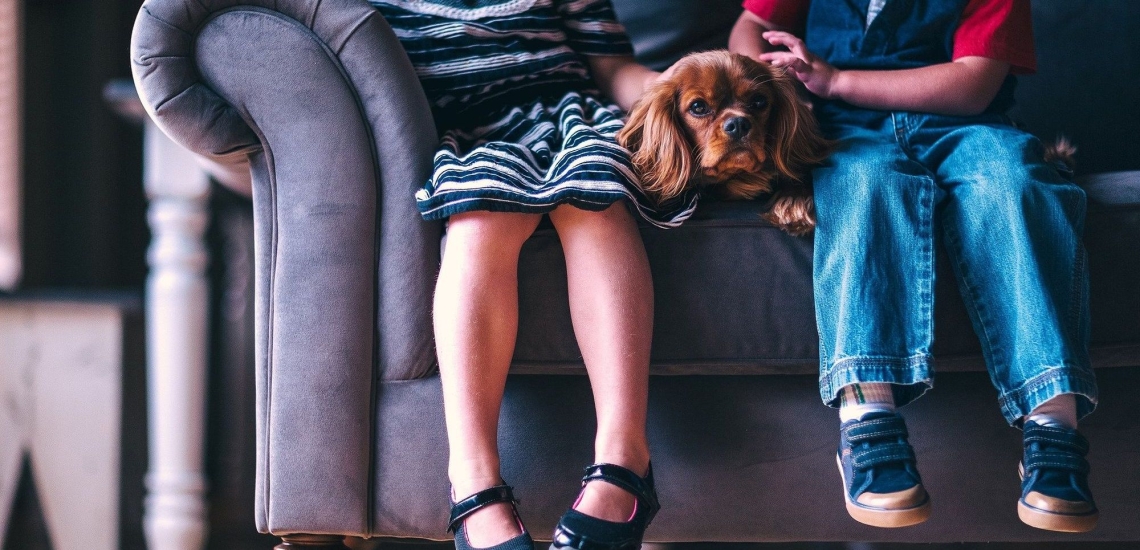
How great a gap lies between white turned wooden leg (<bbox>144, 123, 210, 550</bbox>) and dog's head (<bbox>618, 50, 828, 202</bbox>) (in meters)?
0.92

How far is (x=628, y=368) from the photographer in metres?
0.89

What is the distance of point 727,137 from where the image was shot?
98 cm

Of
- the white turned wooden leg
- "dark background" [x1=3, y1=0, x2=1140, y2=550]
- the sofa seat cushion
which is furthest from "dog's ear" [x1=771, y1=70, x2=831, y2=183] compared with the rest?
"dark background" [x1=3, y1=0, x2=1140, y2=550]

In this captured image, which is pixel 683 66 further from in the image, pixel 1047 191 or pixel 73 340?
pixel 73 340

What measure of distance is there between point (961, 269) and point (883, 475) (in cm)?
26

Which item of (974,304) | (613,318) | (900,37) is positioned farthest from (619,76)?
(974,304)

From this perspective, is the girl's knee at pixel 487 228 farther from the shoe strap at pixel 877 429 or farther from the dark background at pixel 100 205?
the dark background at pixel 100 205

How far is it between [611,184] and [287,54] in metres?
0.41

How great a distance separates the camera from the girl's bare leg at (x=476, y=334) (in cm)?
88

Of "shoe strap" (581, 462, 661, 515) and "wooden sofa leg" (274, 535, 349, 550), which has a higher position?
"shoe strap" (581, 462, 661, 515)

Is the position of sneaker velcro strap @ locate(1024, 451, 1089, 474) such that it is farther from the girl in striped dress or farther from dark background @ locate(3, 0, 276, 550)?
dark background @ locate(3, 0, 276, 550)

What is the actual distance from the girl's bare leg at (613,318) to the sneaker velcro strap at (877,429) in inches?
8.7

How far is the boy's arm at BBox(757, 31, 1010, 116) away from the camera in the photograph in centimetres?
108

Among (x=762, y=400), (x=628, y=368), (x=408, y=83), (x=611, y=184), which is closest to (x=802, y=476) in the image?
(x=762, y=400)
